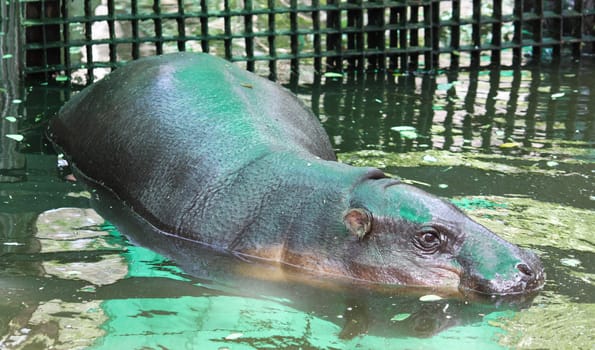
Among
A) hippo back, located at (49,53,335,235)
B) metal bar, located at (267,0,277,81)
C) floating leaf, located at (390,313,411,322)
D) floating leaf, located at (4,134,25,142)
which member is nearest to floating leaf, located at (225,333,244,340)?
floating leaf, located at (390,313,411,322)

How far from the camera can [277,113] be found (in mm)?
6375

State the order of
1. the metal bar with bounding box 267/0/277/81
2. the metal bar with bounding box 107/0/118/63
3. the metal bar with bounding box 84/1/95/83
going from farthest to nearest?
the metal bar with bounding box 267/0/277/81 → the metal bar with bounding box 107/0/118/63 → the metal bar with bounding box 84/1/95/83

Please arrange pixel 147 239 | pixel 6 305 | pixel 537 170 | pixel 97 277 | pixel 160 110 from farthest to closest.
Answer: pixel 537 170 → pixel 160 110 → pixel 147 239 → pixel 97 277 → pixel 6 305

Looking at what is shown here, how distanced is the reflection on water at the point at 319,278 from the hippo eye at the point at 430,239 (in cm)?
21

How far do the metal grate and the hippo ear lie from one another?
15.9ft

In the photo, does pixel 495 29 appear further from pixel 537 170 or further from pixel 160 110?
pixel 160 110

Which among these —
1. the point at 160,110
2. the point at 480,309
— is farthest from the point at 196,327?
the point at 160,110

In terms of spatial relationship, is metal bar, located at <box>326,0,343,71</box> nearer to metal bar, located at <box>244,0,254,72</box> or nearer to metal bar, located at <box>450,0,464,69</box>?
metal bar, located at <box>244,0,254,72</box>

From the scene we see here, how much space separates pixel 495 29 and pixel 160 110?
5.37 m

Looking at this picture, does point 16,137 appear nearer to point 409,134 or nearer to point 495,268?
point 409,134

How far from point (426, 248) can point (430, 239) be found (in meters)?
0.05

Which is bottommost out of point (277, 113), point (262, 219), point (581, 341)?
point (581, 341)

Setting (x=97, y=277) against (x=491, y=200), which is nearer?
(x=97, y=277)

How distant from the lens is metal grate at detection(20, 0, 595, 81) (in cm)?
944
